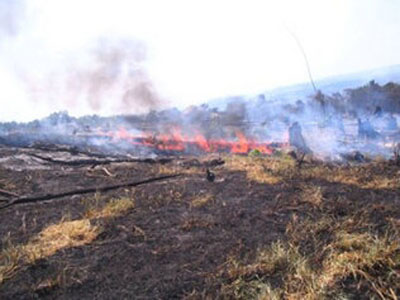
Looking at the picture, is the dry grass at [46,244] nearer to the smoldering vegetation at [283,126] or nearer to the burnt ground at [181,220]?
the burnt ground at [181,220]

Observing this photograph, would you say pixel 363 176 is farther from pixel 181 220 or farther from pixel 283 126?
pixel 283 126

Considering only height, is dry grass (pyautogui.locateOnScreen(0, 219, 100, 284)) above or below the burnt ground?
above

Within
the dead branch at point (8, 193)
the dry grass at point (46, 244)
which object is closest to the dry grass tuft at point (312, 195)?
the dry grass at point (46, 244)

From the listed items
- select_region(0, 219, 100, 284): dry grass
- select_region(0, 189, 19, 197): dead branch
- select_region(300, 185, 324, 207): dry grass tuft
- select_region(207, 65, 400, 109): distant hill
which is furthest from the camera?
select_region(207, 65, 400, 109): distant hill

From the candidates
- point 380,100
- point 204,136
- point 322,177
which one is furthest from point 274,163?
point 380,100

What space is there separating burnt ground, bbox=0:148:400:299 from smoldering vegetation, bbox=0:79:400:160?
6.93 meters

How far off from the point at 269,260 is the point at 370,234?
1.70 meters

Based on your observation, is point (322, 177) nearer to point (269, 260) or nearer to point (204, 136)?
point (269, 260)

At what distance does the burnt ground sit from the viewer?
455cm

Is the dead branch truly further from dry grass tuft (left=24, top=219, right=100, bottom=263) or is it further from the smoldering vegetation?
the smoldering vegetation

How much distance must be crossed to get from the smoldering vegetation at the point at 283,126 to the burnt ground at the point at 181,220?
273 inches

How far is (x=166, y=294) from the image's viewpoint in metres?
4.30

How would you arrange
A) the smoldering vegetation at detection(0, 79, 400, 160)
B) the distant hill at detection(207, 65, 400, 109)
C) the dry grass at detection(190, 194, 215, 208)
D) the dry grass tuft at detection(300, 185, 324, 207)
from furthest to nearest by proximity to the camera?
the distant hill at detection(207, 65, 400, 109) → the smoldering vegetation at detection(0, 79, 400, 160) → the dry grass at detection(190, 194, 215, 208) → the dry grass tuft at detection(300, 185, 324, 207)

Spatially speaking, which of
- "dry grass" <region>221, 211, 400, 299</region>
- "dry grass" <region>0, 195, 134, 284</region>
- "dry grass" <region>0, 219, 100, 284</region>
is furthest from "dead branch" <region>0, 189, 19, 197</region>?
"dry grass" <region>221, 211, 400, 299</region>
